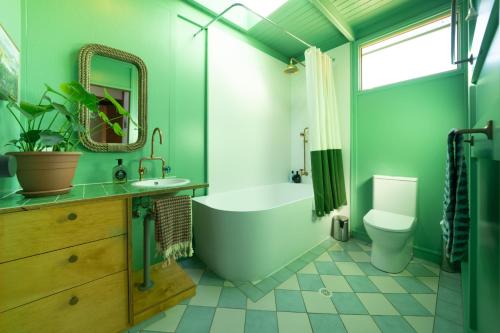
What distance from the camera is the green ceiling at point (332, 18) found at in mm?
1998

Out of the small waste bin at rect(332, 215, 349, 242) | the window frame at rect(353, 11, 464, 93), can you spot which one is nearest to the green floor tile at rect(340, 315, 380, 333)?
the small waste bin at rect(332, 215, 349, 242)

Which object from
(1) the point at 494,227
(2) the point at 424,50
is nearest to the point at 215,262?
(1) the point at 494,227

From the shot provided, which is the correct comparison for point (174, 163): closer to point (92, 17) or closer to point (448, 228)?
point (92, 17)

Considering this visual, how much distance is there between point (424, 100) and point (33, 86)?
3226mm

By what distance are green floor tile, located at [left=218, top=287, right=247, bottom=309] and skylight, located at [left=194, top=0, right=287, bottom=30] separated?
2680 mm

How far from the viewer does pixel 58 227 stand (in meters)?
0.89

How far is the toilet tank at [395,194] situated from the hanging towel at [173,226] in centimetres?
194

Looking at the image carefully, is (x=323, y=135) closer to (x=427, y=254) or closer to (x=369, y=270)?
(x=369, y=270)

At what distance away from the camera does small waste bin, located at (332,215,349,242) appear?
7.76 feet

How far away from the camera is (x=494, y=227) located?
0.64 meters

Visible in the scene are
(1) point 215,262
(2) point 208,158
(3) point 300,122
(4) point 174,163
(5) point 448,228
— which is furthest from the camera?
(3) point 300,122

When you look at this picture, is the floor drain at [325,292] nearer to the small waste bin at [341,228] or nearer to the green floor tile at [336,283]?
the green floor tile at [336,283]

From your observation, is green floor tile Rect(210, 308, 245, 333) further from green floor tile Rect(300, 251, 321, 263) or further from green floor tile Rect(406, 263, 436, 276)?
green floor tile Rect(406, 263, 436, 276)

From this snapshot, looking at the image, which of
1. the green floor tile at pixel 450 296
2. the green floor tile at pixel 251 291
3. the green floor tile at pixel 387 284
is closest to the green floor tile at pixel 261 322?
the green floor tile at pixel 251 291
